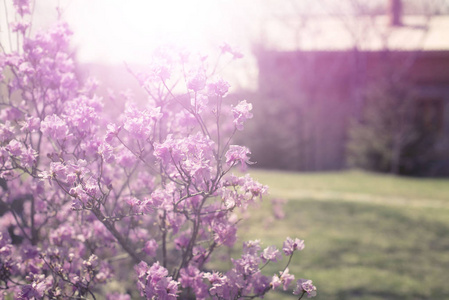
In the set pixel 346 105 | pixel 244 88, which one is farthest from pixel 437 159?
pixel 244 88

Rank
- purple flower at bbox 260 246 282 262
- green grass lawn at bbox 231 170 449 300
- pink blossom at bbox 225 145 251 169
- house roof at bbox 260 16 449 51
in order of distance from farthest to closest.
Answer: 1. house roof at bbox 260 16 449 51
2. green grass lawn at bbox 231 170 449 300
3. purple flower at bbox 260 246 282 262
4. pink blossom at bbox 225 145 251 169

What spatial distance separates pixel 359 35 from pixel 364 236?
14.6 m

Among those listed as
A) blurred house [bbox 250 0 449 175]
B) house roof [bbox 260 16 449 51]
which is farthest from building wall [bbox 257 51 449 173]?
house roof [bbox 260 16 449 51]

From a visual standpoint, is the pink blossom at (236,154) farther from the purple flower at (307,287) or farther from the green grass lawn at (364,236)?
the green grass lawn at (364,236)

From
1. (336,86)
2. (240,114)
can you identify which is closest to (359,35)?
(336,86)

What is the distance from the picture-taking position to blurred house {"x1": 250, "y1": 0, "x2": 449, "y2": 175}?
19766 mm

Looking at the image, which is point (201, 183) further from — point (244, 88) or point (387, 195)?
point (244, 88)

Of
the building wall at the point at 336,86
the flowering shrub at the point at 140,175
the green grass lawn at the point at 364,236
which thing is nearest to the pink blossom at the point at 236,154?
the flowering shrub at the point at 140,175

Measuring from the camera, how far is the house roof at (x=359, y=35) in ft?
66.3

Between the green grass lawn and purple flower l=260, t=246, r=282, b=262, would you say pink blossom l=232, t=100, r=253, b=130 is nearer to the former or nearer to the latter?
purple flower l=260, t=246, r=282, b=262

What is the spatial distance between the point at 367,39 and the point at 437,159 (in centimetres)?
620

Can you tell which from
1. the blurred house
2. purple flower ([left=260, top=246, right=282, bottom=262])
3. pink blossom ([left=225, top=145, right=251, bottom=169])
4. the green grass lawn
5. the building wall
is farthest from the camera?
the blurred house

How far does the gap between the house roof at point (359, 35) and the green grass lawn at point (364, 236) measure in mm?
9895

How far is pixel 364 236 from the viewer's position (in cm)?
809
